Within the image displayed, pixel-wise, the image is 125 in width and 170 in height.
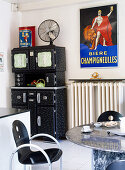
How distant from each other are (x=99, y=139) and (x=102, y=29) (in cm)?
322

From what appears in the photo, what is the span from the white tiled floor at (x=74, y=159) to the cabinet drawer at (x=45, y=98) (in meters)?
0.85

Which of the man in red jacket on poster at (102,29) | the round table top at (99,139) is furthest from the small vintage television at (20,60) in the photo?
the round table top at (99,139)

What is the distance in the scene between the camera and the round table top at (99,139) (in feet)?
7.66

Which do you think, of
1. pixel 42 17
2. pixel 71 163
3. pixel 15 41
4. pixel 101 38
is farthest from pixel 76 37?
pixel 71 163

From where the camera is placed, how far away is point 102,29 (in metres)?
5.40

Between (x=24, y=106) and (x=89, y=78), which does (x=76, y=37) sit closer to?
(x=89, y=78)

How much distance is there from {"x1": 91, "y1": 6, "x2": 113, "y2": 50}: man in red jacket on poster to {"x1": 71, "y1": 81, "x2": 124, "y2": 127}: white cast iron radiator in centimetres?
79

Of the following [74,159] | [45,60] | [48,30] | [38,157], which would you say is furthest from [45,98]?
[38,157]

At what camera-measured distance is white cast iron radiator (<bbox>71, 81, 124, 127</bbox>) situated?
16.7ft

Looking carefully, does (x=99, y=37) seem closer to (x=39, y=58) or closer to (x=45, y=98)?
(x=39, y=58)

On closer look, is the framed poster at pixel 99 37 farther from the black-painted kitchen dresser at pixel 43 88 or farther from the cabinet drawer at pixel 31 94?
the cabinet drawer at pixel 31 94

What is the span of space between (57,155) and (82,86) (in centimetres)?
251

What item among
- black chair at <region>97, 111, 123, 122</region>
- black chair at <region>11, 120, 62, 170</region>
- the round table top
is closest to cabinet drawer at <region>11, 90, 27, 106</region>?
black chair at <region>97, 111, 123, 122</region>

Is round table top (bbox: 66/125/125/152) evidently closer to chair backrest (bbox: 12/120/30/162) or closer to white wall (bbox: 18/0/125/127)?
chair backrest (bbox: 12/120/30/162)
